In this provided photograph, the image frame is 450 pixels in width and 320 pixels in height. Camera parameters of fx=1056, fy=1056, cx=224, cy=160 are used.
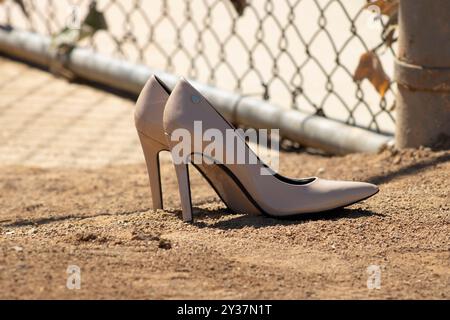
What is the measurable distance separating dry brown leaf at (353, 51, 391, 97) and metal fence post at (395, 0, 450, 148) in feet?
0.47

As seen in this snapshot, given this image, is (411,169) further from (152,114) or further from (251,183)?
(152,114)

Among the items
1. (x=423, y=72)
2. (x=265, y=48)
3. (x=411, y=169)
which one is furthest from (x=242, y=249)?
(x=265, y=48)

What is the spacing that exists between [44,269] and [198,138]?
629 millimetres

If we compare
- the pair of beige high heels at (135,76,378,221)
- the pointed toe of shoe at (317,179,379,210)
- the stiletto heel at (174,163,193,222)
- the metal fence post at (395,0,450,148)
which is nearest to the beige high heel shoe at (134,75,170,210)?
the pair of beige high heels at (135,76,378,221)

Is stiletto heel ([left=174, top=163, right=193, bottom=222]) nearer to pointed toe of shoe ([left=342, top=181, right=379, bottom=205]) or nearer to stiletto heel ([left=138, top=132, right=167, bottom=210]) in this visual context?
stiletto heel ([left=138, top=132, right=167, bottom=210])

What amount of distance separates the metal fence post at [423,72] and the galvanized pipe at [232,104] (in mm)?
275

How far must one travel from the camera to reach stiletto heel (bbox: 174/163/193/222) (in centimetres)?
263

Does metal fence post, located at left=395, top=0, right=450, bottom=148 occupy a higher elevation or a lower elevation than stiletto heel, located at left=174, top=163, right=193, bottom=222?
higher

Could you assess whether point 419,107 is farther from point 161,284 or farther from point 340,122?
point 161,284

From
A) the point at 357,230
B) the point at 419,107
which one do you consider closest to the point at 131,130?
the point at 419,107

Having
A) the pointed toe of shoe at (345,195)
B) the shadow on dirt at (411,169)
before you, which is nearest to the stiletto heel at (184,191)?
the pointed toe of shoe at (345,195)

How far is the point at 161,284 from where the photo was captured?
6.82ft

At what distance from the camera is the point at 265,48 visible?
15.2ft

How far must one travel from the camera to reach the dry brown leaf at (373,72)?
3488 millimetres
